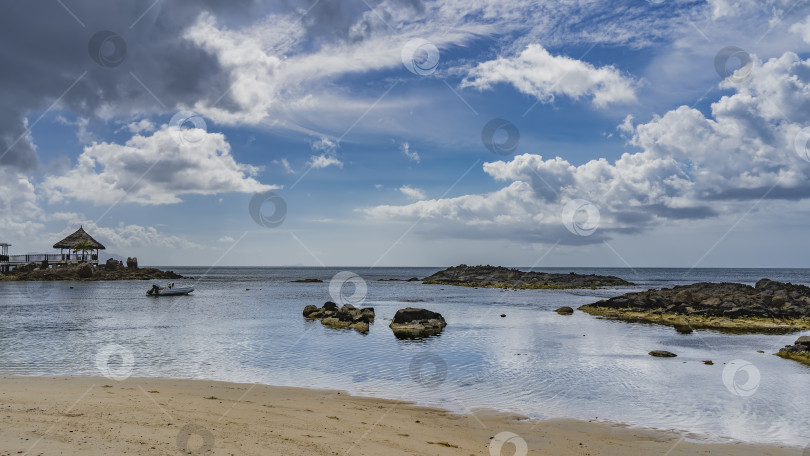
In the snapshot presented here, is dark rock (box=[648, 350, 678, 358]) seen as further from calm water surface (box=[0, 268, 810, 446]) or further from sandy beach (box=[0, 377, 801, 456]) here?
sandy beach (box=[0, 377, 801, 456])

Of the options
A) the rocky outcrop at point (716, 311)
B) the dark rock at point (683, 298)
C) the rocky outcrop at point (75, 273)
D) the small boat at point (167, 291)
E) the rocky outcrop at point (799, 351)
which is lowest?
the rocky outcrop at point (799, 351)

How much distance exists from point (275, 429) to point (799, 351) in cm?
2553

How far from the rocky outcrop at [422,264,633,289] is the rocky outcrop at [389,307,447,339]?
230 ft

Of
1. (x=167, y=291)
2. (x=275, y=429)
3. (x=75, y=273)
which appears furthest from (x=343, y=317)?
(x=75, y=273)

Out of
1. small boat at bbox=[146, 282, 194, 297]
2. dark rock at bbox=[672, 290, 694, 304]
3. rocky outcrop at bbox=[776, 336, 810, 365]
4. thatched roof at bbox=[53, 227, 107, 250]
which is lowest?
rocky outcrop at bbox=[776, 336, 810, 365]

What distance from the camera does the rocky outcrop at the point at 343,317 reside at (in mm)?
35825

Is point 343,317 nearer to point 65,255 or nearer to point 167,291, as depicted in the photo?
point 167,291

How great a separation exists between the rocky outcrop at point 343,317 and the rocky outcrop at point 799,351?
23.0 m

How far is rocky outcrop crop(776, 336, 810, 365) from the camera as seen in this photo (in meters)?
24.0

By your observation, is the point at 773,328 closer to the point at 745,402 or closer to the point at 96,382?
the point at 745,402

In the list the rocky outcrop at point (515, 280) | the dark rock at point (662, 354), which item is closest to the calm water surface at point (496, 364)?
the dark rock at point (662, 354)

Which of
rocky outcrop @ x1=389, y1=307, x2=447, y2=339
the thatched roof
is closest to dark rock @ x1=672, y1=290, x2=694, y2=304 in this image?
rocky outcrop @ x1=389, y1=307, x2=447, y2=339

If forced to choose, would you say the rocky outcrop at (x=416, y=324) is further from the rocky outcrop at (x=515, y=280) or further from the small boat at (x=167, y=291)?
the rocky outcrop at (x=515, y=280)

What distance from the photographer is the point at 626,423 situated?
14.1 meters
